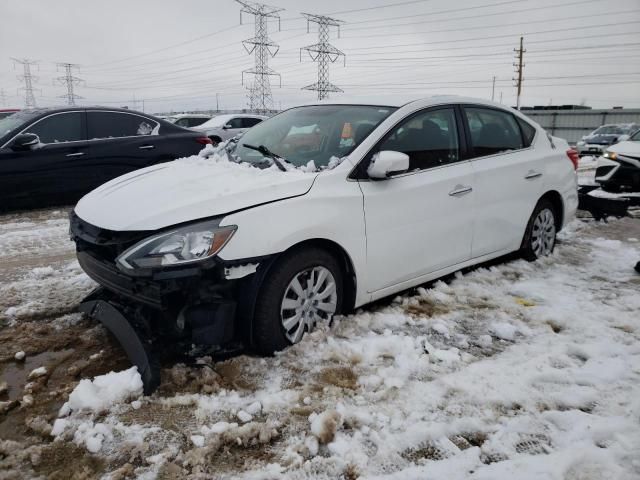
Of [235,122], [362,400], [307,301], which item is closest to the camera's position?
[362,400]

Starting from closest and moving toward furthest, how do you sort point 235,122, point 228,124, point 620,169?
1. point 620,169
2. point 228,124
3. point 235,122

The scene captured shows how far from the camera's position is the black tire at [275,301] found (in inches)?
118

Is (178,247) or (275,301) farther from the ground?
(178,247)

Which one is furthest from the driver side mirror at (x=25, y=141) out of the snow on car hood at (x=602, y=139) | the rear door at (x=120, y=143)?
the snow on car hood at (x=602, y=139)

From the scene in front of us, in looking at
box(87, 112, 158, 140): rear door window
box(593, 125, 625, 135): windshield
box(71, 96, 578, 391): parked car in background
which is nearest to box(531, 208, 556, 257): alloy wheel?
box(71, 96, 578, 391): parked car in background

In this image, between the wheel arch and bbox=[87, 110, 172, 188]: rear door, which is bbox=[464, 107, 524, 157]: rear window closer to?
the wheel arch

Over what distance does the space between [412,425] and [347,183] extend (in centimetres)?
159

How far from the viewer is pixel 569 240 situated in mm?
6285

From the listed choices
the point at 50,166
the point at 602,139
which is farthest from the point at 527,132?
the point at 602,139

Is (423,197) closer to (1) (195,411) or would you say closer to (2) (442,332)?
(2) (442,332)

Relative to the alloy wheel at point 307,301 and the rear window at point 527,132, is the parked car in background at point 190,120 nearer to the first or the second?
the rear window at point 527,132

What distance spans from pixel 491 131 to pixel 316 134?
5.65 feet

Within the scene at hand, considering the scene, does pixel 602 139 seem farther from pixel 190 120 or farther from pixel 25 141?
pixel 25 141

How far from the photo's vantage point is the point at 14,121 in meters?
7.28
